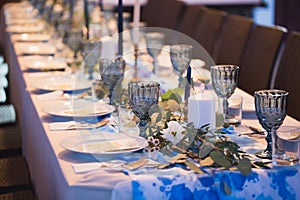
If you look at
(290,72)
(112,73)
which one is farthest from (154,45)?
(112,73)

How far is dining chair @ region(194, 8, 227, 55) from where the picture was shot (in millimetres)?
3827

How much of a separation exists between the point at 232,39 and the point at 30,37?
4.10 feet

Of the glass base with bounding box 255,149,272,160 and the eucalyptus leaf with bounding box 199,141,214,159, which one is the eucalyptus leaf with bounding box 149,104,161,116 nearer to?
the eucalyptus leaf with bounding box 199,141,214,159

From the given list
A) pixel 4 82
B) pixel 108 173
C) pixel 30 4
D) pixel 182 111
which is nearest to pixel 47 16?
pixel 4 82

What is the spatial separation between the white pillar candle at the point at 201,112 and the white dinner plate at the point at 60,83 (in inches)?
30.5

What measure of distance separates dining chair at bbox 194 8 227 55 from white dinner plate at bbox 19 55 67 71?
1.09 m

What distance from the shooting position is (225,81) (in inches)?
82.7

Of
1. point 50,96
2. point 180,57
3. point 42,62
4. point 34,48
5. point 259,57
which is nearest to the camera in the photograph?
point 50,96

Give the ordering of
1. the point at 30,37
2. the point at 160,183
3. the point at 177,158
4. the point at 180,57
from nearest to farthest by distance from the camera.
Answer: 1. the point at 160,183
2. the point at 177,158
3. the point at 180,57
4. the point at 30,37

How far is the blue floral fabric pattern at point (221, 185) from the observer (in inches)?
60.6

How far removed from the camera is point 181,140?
67.7 inches

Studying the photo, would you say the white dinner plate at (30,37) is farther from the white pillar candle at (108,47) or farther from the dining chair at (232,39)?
the dining chair at (232,39)

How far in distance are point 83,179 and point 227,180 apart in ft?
1.18

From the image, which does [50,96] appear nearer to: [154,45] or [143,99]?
[143,99]
